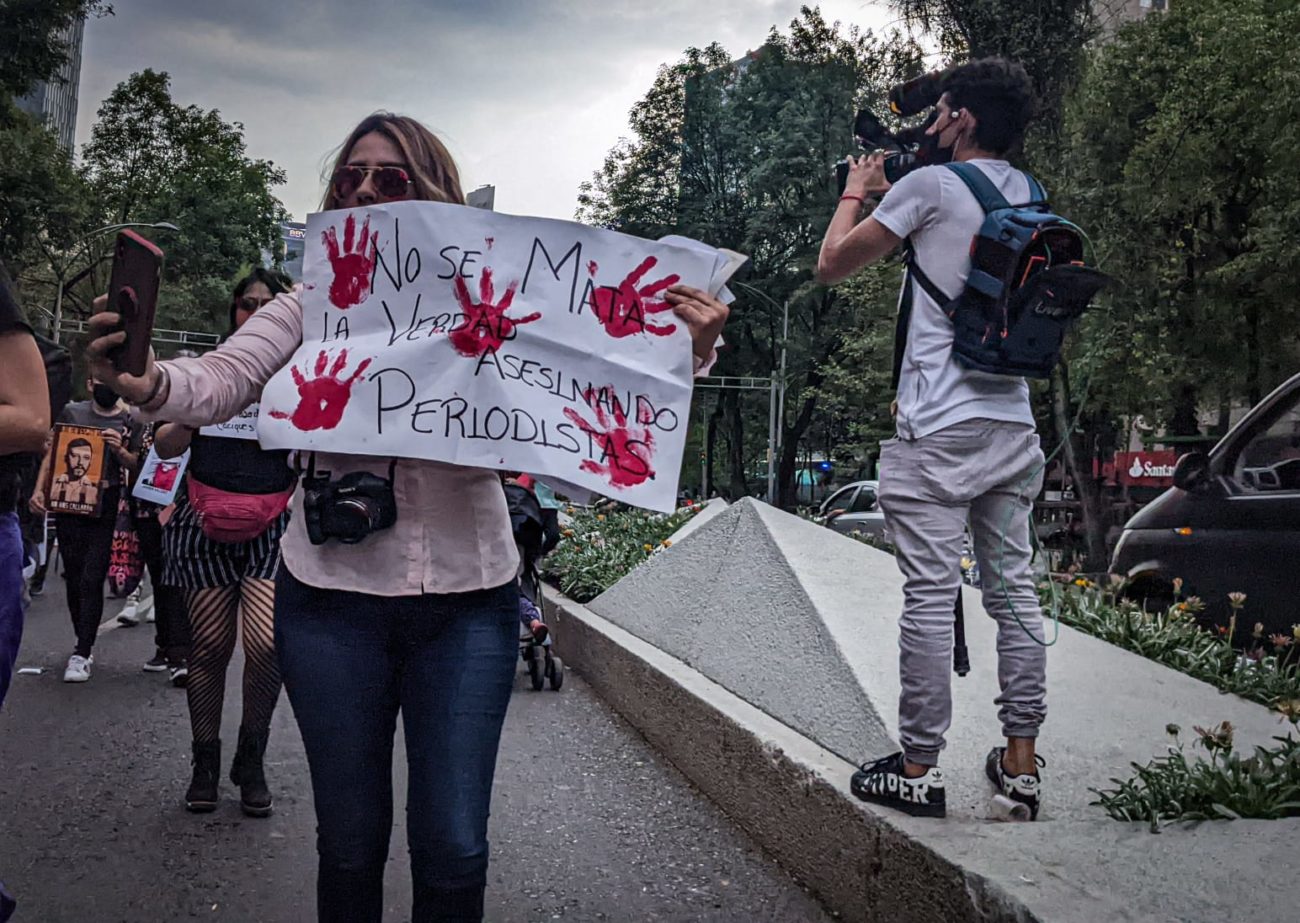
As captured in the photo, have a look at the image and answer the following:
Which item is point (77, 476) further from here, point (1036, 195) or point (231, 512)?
point (1036, 195)

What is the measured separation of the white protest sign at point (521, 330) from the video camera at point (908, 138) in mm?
1308

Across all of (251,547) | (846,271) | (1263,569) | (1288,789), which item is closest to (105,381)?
(846,271)

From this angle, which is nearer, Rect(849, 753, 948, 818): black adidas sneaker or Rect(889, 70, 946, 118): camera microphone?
Rect(849, 753, 948, 818): black adidas sneaker

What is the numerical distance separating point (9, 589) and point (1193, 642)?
480 centimetres

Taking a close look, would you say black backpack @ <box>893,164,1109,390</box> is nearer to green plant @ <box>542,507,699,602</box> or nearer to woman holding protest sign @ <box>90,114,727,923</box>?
woman holding protest sign @ <box>90,114,727,923</box>

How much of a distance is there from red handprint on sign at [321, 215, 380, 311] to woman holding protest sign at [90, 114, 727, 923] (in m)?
0.21

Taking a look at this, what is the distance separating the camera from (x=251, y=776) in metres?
4.55

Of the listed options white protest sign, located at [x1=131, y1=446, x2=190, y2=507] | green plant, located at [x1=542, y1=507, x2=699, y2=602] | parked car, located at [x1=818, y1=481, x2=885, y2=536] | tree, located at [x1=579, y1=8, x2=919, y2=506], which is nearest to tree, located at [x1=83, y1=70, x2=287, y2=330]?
tree, located at [x1=579, y1=8, x2=919, y2=506]

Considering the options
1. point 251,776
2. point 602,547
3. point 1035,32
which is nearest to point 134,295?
point 251,776

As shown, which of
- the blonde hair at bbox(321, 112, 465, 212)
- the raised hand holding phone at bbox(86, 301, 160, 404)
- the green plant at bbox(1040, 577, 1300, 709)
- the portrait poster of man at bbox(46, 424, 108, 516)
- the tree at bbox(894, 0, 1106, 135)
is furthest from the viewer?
the tree at bbox(894, 0, 1106, 135)

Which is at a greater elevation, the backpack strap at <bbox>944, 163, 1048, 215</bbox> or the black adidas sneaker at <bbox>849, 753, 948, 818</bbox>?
the backpack strap at <bbox>944, 163, 1048, 215</bbox>

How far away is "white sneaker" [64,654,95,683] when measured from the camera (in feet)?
23.0

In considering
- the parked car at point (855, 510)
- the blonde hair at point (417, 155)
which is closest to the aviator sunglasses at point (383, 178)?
the blonde hair at point (417, 155)

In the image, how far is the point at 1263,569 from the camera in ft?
20.8
